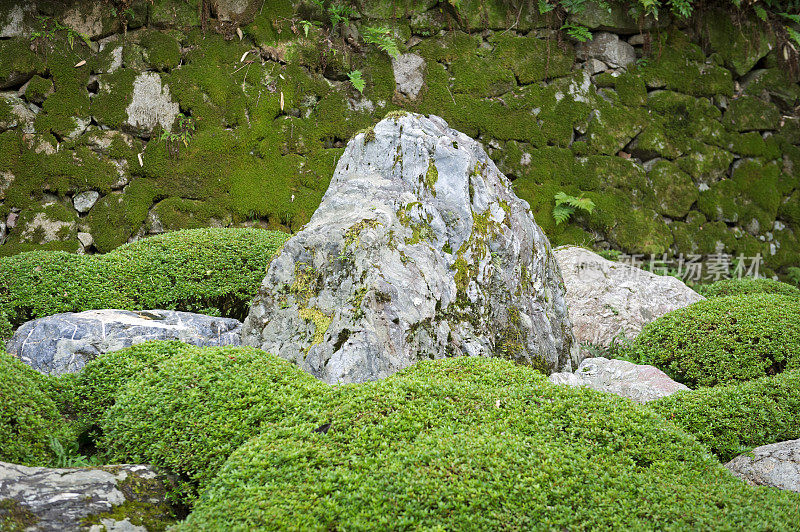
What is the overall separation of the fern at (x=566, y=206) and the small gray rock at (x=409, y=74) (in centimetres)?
316

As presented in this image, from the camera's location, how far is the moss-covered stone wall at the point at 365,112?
25.7 feet

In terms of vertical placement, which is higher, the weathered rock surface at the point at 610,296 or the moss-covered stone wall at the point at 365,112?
the moss-covered stone wall at the point at 365,112

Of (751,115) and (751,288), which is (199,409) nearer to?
(751,288)

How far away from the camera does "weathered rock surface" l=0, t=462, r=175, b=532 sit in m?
2.49

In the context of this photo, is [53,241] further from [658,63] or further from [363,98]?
[658,63]

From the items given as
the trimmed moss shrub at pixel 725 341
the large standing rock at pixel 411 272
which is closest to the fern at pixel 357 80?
the large standing rock at pixel 411 272

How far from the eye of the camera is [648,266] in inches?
381

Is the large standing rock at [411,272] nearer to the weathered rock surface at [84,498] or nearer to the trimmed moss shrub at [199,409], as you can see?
the trimmed moss shrub at [199,409]

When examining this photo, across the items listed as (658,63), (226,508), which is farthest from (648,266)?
(226,508)

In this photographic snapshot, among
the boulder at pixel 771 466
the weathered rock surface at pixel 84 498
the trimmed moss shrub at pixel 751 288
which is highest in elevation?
the trimmed moss shrub at pixel 751 288

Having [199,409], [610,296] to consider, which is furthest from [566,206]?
[199,409]

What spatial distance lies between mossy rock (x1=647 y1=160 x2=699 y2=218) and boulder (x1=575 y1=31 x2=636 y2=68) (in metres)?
2.11

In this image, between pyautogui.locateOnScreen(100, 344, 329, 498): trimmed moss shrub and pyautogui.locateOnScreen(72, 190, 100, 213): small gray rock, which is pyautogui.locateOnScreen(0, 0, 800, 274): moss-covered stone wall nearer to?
pyautogui.locateOnScreen(72, 190, 100, 213): small gray rock

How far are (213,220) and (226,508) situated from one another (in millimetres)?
6355
